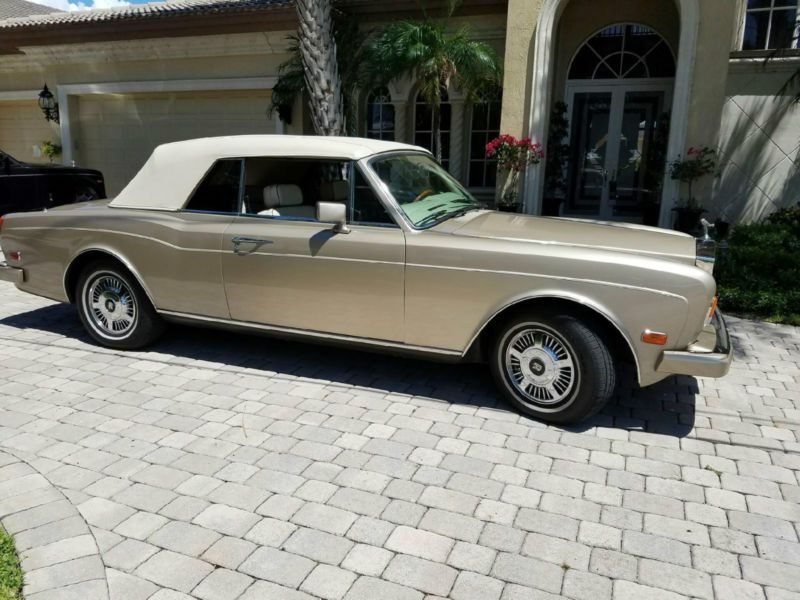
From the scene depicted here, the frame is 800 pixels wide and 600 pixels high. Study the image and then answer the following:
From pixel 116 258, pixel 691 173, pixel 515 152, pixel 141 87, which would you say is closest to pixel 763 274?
pixel 691 173

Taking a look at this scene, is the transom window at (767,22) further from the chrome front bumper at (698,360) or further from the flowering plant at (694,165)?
the chrome front bumper at (698,360)

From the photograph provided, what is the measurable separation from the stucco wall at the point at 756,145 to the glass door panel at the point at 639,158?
0.98 m

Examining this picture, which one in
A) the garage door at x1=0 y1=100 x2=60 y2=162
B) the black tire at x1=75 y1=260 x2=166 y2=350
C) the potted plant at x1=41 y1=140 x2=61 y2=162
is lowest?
the black tire at x1=75 y1=260 x2=166 y2=350

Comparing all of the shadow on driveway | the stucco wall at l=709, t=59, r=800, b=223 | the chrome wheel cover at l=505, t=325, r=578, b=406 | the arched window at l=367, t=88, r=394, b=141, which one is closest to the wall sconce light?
the arched window at l=367, t=88, r=394, b=141

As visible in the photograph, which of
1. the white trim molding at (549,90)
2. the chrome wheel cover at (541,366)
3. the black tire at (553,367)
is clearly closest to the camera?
the black tire at (553,367)

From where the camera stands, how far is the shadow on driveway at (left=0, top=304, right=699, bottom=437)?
4141 millimetres

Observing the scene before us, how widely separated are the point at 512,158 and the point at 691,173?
2.64 meters

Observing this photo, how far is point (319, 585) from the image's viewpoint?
8.29 feet

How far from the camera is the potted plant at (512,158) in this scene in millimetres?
9766

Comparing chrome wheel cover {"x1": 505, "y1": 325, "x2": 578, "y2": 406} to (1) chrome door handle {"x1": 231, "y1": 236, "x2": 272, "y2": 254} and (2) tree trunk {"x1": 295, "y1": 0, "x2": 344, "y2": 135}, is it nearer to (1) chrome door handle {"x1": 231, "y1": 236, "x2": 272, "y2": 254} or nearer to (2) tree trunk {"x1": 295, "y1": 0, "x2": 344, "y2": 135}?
(1) chrome door handle {"x1": 231, "y1": 236, "x2": 272, "y2": 254}

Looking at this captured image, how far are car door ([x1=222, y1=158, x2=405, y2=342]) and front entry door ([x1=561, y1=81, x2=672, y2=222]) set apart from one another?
321 inches

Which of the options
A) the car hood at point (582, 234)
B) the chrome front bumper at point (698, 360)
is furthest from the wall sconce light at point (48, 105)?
the chrome front bumper at point (698, 360)

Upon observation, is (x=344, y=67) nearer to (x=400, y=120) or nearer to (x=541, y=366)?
(x=400, y=120)

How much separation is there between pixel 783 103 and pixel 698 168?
246 cm
